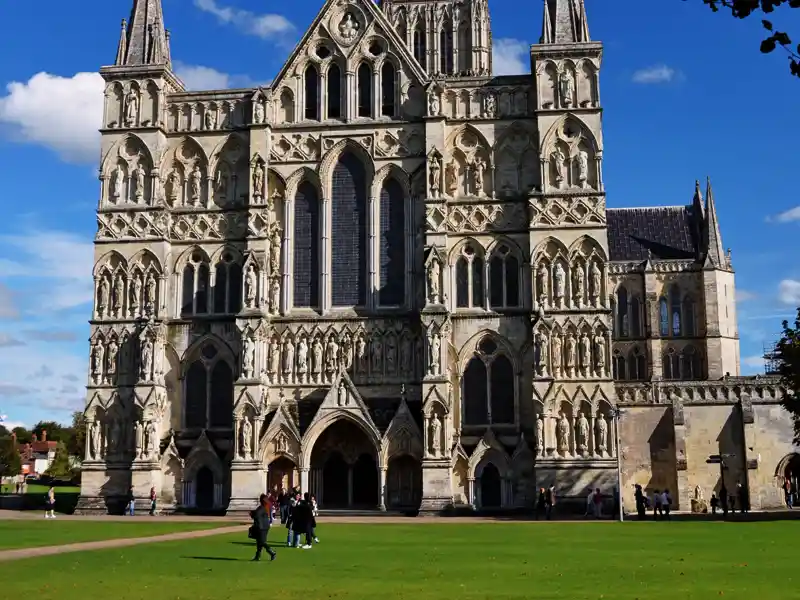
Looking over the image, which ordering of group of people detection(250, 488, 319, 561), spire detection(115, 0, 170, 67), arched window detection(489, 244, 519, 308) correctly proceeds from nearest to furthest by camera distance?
group of people detection(250, 488, 319, 561) < arched window detection(489, 244, 519, 308) < spire detection(115, 0, 170, 67)

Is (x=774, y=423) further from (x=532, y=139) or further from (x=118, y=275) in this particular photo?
(x=118, y=275)

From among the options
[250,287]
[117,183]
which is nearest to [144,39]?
[117,183]

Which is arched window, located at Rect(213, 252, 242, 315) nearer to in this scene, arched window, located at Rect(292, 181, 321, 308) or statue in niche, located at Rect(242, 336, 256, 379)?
statue in niche, located at Rect(242, 336, 256, 379)

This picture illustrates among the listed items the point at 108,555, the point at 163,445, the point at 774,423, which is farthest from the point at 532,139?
the point at 108,555

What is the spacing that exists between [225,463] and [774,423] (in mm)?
28260

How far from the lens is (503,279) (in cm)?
4984

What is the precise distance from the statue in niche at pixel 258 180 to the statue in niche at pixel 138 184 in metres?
6.10

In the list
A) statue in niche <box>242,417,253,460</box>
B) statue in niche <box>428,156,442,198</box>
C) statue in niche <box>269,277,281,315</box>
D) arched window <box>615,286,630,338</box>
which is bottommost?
statue in niche <box>242,417,253,460</box>

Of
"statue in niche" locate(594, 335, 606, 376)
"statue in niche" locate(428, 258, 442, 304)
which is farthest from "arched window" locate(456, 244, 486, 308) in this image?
"statue in niche" locate(594, 335, 606, 376)

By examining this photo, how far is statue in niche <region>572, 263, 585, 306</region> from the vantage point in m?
48.7

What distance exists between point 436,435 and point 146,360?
14571 millimetres

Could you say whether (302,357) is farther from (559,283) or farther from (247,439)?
(559,283)

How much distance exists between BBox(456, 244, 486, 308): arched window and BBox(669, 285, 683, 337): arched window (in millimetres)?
32557

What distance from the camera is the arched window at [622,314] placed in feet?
257
